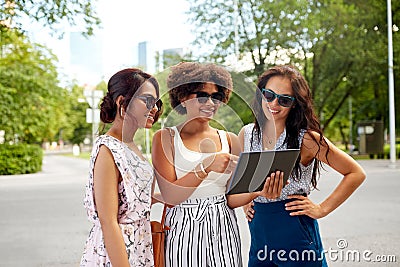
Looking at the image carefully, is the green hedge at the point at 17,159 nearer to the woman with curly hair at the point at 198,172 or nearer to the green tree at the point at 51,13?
the green tree at the point at 51,13

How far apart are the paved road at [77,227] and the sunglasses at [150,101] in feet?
8.52

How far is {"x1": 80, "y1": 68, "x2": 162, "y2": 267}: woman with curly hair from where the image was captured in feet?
5.94

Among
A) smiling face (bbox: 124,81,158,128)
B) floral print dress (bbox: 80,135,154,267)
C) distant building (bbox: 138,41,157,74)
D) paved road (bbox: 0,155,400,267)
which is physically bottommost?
paved road (bbox: 0,155,400,267)

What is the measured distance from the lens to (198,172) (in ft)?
5.93

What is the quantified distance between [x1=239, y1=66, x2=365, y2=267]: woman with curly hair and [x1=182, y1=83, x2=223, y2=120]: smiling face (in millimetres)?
452

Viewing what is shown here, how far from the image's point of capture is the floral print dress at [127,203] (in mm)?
1857

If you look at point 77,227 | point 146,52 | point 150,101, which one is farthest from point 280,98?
point 77,227

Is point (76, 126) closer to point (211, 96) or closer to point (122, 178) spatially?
A: point (122, 178)

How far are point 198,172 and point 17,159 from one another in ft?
55.7

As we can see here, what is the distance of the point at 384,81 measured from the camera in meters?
23.4

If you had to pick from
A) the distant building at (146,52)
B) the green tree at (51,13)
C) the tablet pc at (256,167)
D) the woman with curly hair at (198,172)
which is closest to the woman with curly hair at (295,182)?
the woman with curly hair at (198,172)

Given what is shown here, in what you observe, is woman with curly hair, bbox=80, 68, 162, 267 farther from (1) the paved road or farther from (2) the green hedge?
(2) the green hedge

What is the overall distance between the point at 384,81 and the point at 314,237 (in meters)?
22.8

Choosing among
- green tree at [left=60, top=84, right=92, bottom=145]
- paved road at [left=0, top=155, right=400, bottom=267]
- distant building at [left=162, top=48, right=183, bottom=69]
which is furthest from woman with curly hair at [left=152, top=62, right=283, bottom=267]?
green tree at [left=60, top=84, right=92, bottom=145]
